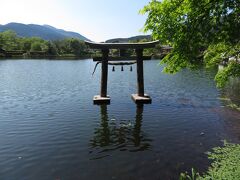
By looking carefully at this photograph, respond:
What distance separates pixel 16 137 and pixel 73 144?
357 centimetres

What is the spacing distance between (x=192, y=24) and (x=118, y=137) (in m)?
8.09

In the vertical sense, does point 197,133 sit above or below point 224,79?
below

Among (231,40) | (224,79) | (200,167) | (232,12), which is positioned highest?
(232,12)

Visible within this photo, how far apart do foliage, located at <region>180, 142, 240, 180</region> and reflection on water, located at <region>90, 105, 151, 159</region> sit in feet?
10.7

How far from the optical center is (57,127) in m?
15.4

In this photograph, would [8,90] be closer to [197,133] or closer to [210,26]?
[197,133]

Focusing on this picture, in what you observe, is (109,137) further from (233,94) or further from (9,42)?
(9,42)

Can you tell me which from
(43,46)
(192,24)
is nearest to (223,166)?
(192,24)

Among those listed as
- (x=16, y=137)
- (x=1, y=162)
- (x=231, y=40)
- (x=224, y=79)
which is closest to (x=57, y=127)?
→ (x=16, y=137)

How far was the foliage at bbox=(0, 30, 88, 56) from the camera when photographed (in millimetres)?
155875

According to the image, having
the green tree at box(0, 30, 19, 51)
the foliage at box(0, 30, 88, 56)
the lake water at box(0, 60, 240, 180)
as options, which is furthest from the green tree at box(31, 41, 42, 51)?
the lake water at box(0, 60, 240, 180)

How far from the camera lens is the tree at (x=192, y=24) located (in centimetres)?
742

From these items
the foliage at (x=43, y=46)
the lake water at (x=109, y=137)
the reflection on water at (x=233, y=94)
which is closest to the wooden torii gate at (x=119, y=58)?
the lake water at (x=109, y=137)

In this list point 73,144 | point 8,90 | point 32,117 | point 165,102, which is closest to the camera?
point 73,144
